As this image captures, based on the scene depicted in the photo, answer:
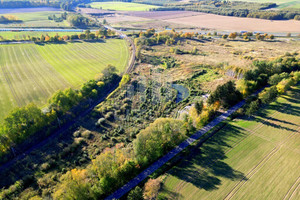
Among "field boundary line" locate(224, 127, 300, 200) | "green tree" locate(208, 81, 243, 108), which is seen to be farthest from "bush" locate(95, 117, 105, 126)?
"field boundary line" locate(224, 127, 300, 200)

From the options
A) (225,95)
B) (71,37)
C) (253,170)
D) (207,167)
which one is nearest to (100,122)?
(207,167)

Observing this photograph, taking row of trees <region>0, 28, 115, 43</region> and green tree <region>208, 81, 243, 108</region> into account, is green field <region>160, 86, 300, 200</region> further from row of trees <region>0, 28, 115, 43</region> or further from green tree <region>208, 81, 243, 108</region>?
row of trees <region>0, 28, 115, 43</region>

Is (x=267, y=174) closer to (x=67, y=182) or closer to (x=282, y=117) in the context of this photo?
(x=282, y=117)

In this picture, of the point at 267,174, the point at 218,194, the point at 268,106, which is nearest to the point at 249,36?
the point at 268,106

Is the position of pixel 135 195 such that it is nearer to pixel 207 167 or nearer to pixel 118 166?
pixel 118 166

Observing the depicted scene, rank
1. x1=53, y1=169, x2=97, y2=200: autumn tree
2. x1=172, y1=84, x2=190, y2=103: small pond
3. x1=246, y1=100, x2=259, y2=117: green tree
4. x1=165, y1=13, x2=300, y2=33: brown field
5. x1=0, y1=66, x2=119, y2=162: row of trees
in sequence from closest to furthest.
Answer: x1=53, y1=169, x2=97, y2=200: autumn tree → x1=0, y1=66, x2=119, y2=162: row of trees → x1=246, y1=100, x2=259, y2=117: green tree → x1=172, y1=84, x2=190, y2=103: small pond → x1=165, y1=13, x2=300, y2=33: brown field
